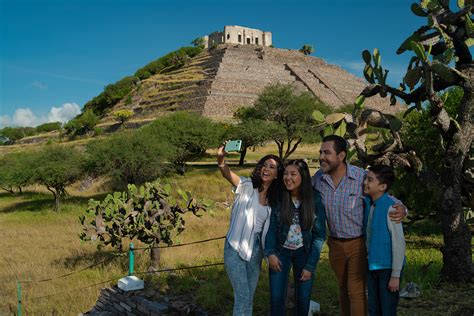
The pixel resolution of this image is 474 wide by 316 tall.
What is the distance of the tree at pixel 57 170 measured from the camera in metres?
21.5

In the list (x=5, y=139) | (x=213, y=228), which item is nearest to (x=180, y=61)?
(x=5, y=139)

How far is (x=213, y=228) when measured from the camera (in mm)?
12688

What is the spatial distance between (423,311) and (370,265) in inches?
69.9

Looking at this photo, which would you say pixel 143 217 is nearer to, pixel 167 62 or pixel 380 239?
pixel 380 239

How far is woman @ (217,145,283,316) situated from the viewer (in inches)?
145

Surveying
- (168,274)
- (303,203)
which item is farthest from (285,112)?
(303,203)

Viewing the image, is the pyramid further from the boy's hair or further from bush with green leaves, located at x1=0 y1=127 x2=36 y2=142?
the boy's hair

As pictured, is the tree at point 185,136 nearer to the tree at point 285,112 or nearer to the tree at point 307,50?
the tree at point 285,112

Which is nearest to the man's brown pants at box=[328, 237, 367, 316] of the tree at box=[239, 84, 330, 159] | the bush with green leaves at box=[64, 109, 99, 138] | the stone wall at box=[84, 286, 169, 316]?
the stone wall at box=[84, 286, 169, 316]

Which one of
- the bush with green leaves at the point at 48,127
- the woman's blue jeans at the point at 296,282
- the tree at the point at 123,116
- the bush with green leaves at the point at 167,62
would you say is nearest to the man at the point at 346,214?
the woman's blue jeans at the point at 296,282

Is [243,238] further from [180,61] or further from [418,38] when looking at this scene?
[180,61]

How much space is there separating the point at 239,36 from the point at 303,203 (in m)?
81.1

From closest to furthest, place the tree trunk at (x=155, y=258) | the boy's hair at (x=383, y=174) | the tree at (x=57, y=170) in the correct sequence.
Result: 1. the boy's hair at (x=383, y=174)
2. the tree trunk at (x=155, y=258)
3. the tree at (x=57, y=170)

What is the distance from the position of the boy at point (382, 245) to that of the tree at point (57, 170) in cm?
1939
